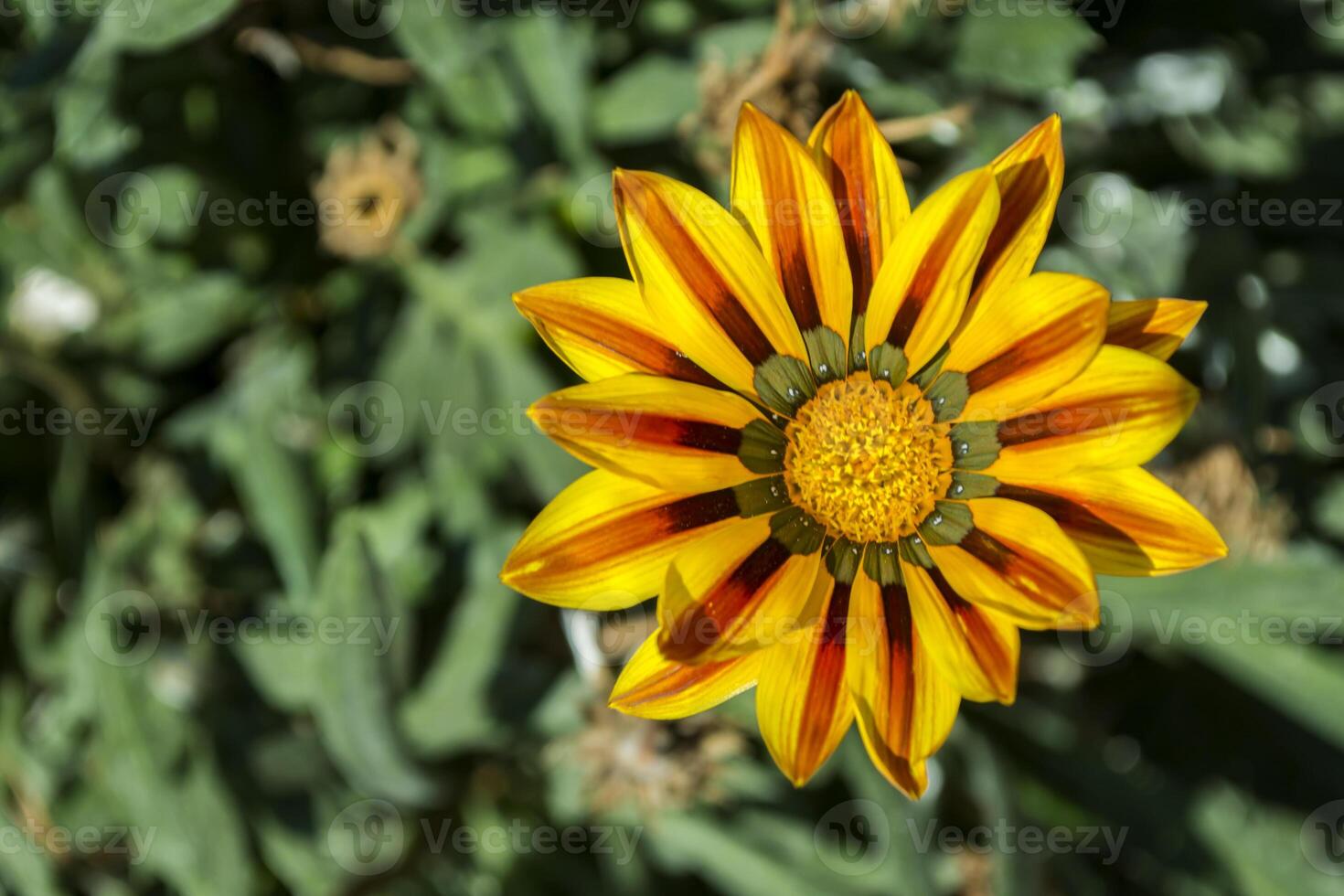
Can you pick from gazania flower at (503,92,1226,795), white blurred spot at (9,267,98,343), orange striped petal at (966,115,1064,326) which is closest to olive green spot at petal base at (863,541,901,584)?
gazania flower at (503,92,1226,795)

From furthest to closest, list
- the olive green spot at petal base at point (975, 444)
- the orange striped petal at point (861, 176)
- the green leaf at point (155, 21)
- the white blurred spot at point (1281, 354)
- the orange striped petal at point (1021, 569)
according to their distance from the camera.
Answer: the white blurred spot at point (1281, 354)
the green leaf at point (155, 21)
the olive green spot at petal base at point (975, 444)
the orange striped petal at point (861, 176)
the orange striped petal at point (1021, 569)

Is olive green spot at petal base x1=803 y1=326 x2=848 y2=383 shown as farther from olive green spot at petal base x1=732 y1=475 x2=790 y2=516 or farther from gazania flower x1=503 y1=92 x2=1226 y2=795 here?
olive green spot at petal base x1=732 y1=475 x2=790 y2=516

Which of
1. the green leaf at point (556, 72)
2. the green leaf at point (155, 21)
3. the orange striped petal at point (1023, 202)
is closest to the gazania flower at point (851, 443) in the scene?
the orange striped petal at point (1023, 202)

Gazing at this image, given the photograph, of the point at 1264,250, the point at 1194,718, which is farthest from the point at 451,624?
the point at 1264,250

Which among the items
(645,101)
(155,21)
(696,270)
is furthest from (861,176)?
(155,21)

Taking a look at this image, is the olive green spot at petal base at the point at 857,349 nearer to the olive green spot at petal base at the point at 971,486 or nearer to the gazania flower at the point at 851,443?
the gazania flower at the point at 851,443

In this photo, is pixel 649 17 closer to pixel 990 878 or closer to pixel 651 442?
pixel 651 442
